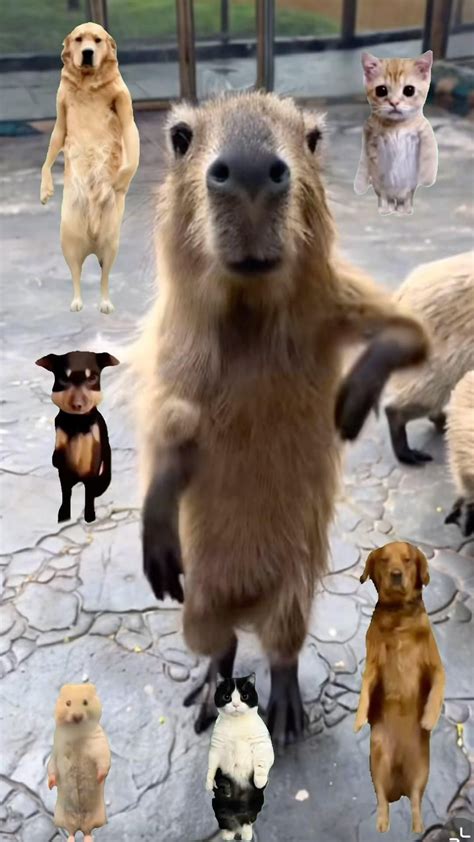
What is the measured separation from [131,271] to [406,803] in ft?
3.34

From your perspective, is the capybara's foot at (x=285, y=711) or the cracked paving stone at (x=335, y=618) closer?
the capybara's foot at (x=285, y=711)

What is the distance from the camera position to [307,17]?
1.01m

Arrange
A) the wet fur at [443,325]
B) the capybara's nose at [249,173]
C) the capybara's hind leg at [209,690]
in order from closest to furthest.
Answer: the capybara's nose at [249,173] < the capybara's hind leg at [209,690] < the wet fur at [443,325]

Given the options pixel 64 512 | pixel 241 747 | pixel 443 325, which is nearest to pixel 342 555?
pixel 443 325

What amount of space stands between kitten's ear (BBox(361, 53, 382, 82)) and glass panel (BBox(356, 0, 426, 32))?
0.07 meters

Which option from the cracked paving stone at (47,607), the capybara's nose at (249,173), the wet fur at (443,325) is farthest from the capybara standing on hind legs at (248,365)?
the wet fur at (443,325)

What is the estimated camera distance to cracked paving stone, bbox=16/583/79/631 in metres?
1.81

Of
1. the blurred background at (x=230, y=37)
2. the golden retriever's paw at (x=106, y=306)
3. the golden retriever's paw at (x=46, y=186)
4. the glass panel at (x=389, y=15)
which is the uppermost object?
the glass panel at (x=389, y=15)

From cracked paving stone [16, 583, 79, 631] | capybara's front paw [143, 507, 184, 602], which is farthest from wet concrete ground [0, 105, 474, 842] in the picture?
capybara's front paw [143, 507, 184, 602]

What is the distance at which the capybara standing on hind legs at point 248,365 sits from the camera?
31.9 inches

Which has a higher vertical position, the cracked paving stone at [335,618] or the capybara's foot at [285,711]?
the cracked paving stone at [335,618]

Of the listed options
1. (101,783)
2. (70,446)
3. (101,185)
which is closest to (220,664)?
(101,783)

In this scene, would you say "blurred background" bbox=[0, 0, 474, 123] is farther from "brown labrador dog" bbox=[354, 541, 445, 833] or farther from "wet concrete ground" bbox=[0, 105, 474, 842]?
"brown labrador dog" bbox=[354, 541, 445, 833]

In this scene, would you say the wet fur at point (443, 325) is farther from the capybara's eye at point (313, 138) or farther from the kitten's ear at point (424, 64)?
the capybara's eye at point (313, 138)
